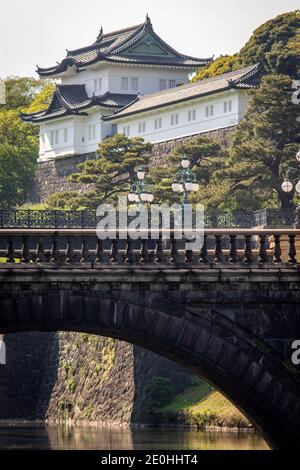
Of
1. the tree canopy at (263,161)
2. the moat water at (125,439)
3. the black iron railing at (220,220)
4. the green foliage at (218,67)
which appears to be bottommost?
the moat water at (125,439)

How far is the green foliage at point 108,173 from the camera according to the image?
4178 inches

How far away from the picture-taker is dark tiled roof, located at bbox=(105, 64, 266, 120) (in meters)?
116

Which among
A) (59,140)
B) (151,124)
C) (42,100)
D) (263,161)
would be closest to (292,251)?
(263,161)

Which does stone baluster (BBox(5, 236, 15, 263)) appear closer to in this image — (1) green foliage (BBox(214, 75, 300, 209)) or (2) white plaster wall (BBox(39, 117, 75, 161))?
(1) green foliage (BBox(214, 75, 300, 209))

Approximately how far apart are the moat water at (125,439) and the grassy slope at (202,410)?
1.07m

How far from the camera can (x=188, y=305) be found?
51.8 meters

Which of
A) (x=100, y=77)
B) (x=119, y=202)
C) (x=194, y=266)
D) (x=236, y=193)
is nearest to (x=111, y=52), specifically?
(x=100, y=77)

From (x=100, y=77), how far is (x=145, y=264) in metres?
93.8

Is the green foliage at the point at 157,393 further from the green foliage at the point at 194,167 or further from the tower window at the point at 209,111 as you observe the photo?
the tower window at the point at 209,111

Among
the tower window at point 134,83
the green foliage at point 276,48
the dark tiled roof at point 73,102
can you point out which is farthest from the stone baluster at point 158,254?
the tower window at point 134,83

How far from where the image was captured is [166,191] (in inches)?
3816

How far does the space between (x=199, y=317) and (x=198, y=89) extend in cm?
7316

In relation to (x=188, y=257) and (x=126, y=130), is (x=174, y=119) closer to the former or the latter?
(x=126, y=130)
